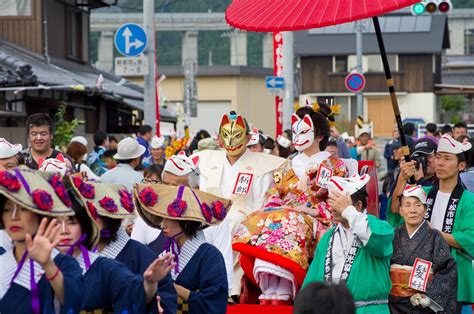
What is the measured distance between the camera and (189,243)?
6332mm

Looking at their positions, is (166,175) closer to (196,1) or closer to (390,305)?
(390,305)

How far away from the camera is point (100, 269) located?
534cm

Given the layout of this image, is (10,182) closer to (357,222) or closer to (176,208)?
(176,208)

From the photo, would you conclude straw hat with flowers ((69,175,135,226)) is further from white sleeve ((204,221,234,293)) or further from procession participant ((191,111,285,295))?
procession participant ((191,111,285,295))

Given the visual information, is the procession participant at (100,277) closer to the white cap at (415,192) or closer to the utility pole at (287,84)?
the white cap at (415,192)

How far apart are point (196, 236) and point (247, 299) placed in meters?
2.59

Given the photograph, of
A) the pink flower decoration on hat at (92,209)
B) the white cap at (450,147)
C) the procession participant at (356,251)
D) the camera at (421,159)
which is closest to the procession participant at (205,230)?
the procession participant at (356,251)

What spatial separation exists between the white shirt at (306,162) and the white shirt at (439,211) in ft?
3.98

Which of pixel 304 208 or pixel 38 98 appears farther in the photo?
pixel 38 98

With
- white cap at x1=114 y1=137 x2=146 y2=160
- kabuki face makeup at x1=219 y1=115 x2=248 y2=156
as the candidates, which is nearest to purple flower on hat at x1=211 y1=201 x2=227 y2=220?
kabuki face makeup at x1=219 y1=115 x2=248 y2=156

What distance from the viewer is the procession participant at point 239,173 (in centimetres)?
961

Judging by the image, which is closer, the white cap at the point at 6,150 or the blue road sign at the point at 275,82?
the white cap at the point at 6,150

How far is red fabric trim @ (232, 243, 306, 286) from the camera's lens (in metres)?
8.47

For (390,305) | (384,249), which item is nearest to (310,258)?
(390,305)
